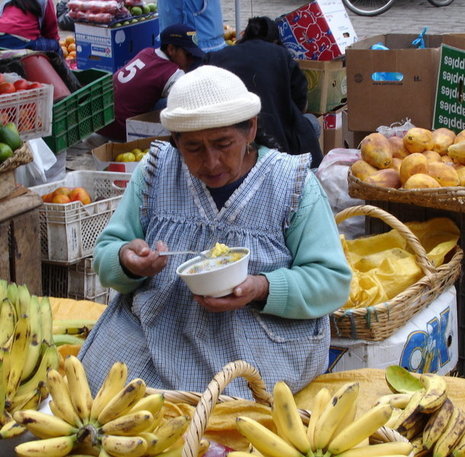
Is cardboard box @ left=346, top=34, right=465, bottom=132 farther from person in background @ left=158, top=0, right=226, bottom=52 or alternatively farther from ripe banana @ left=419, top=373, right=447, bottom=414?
person in background @ left=158, top=0, right=226, bottom=52

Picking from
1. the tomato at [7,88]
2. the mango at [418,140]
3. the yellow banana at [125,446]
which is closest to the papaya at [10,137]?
the tomato at [7,88]

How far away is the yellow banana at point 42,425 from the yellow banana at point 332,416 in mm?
512

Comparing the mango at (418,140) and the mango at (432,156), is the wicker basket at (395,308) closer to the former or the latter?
the mango at (432,156)

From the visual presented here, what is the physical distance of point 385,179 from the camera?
12.6ft

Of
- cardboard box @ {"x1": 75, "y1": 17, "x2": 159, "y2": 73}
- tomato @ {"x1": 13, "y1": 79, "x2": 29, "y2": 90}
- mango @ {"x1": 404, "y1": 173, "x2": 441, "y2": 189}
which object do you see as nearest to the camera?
mango @ {"x1": 404, "y1": 173, "x2": 441, "y2": 189}

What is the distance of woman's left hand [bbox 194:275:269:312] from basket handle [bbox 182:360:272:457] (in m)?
0.22

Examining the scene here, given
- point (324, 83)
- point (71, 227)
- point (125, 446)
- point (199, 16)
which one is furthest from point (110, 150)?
point (125, 446)

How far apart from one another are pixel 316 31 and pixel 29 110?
8.36 feet

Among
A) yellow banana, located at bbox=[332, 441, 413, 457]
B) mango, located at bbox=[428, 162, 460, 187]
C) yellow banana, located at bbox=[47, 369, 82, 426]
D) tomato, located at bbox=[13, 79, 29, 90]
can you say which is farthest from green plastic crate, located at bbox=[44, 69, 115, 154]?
yellow banana, located at bbox=[332, 441, 413, 457]

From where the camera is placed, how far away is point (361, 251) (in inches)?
147

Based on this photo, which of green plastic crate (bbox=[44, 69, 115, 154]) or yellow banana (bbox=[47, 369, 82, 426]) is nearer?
yellow banana (bbox=[47, 369, 82, 426])

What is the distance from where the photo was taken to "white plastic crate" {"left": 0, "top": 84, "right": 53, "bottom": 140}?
448 cm

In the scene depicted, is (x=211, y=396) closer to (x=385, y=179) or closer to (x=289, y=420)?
(x=289, y=420)

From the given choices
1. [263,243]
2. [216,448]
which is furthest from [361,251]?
[216,448]
